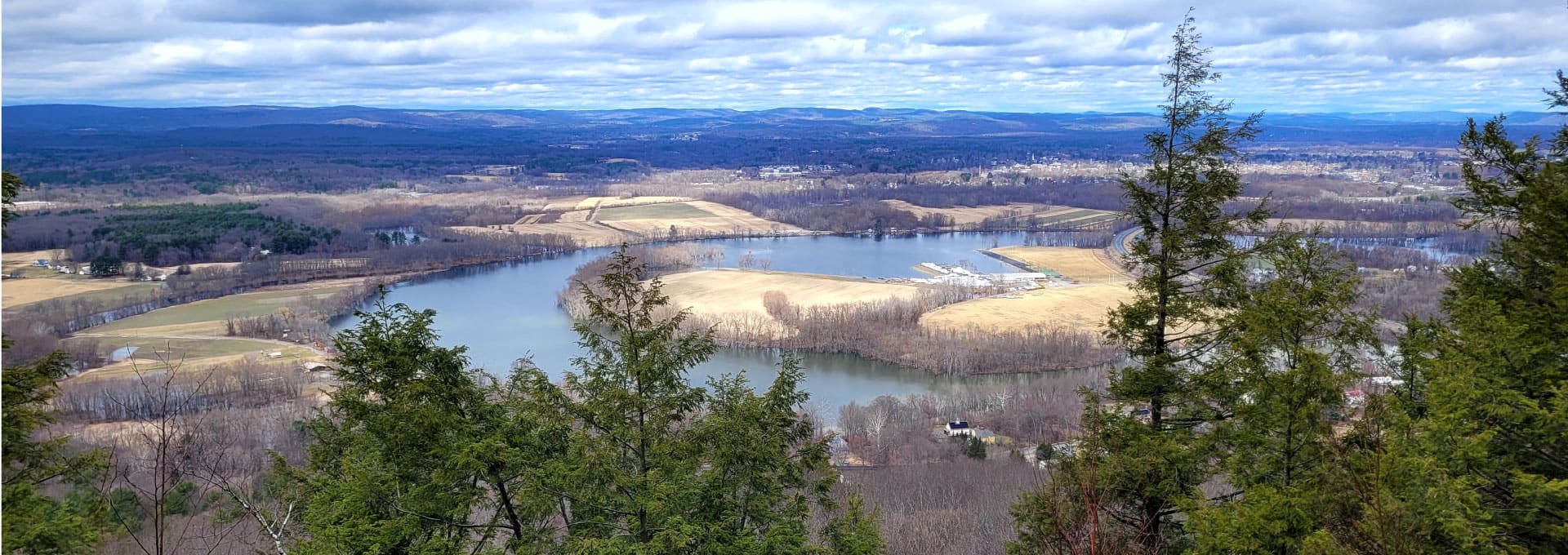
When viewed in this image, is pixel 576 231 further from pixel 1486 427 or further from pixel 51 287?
pixel 1486 427

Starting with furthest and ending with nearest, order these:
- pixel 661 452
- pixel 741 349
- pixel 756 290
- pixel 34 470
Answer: pixel 756 290, pixel 741 349, pixel 661 452, pixel 34 470

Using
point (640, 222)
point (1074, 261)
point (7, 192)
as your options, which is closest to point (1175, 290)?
point (7, 192)

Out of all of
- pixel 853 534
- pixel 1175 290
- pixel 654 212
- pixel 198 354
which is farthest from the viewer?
pixel 654 212

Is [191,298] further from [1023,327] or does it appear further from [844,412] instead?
[1023,327]

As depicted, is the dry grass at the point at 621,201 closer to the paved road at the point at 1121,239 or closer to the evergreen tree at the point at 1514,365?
the paved road at the point at 1121,239

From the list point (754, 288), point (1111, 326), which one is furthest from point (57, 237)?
point (1111, 326)

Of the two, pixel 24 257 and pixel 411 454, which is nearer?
pixel 411 454

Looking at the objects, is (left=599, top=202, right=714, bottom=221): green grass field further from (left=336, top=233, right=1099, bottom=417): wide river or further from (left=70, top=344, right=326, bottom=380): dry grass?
(left=70, top=344, right=326, bottom=380): dry grass
